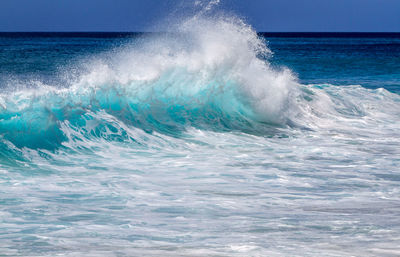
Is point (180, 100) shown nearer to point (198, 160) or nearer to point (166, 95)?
point (166, 95)

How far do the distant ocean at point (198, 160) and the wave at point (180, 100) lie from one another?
30mm

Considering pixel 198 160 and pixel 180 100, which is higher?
pixel 180 100

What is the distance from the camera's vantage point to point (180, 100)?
11023 mm

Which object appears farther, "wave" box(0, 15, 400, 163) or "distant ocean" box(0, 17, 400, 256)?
"wave" box(0, 15, 400, 163)

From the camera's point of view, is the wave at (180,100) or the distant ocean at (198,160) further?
the wave at (180,100)

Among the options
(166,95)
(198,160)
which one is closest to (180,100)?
(166,95)

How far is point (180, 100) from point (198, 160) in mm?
4045

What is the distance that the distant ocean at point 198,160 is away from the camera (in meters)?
4.14

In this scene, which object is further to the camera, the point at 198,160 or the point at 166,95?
the point at 166,95

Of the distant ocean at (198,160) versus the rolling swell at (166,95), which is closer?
the distant ocean at (198,160)

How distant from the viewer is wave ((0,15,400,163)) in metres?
8.38

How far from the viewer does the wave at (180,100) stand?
8.38m

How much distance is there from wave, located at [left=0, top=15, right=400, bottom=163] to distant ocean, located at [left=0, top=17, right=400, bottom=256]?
0.03 meters

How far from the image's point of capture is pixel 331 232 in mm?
4207
